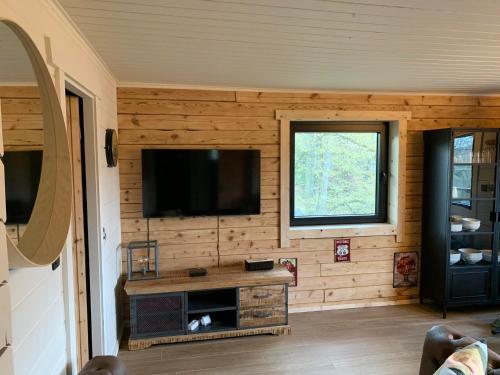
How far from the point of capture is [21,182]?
1.18m

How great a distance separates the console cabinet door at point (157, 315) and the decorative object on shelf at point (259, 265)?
0.69 meters

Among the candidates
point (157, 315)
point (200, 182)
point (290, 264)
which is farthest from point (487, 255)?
point (157, 315)

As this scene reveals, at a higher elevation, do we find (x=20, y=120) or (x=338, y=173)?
(x=20, y=120)

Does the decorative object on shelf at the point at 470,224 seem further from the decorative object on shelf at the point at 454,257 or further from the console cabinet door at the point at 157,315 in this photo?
the console cabinet door at the point at 157,315

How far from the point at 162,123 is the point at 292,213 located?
5.40ft

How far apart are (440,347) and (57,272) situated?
5.84 ft

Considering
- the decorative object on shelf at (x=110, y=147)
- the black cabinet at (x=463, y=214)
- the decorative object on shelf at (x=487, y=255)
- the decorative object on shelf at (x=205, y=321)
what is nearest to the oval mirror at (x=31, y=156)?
the decorative object on shelf at (x=110, y=147)

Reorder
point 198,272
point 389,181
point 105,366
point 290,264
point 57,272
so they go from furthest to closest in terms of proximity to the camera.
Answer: point 389,181 < point 290,264 < point 198,272 < point 105,366 < point 57,272

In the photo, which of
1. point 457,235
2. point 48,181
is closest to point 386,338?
point 457,235

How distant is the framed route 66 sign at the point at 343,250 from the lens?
382cm

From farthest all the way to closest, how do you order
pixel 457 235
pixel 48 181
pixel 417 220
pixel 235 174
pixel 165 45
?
pixel 417 220 < pixel 457 235 < pixel 235 174 < pixel 165 45 < pixel 48 181

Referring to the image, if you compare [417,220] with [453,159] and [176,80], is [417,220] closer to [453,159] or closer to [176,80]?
[453,159]

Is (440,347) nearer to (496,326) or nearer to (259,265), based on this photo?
(259,265)

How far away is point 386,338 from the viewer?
126 inches
